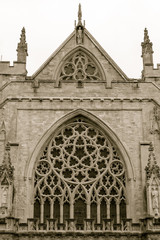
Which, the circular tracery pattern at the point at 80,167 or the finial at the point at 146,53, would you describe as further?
the finial at the point at 146,53

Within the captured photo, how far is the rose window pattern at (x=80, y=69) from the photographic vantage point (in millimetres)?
23656

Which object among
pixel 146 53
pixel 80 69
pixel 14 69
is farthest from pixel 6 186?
pixel 146 53

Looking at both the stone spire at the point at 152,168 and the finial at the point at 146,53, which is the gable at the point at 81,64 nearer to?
the finial at the point at 146,53

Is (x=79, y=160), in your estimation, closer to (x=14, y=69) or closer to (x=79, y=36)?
(x=14, y=69)

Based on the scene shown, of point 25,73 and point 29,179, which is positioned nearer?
point 29,179

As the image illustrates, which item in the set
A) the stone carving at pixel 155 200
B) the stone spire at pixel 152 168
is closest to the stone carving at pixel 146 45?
the stone spire at pixel 152 168

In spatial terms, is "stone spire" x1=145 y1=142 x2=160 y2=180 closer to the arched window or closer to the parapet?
the arched window

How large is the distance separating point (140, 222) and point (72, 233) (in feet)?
8.72

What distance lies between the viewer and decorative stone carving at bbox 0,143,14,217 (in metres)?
17.5

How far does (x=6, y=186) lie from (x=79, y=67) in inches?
332

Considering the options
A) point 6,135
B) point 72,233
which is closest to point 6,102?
point 6,135

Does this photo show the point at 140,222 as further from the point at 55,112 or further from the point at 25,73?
the point at 25,73

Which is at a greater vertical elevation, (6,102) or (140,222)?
(6,102)

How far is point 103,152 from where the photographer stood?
20203 millimetres
